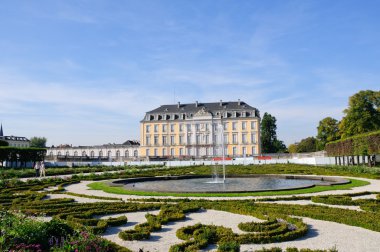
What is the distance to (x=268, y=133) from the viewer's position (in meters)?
67.2

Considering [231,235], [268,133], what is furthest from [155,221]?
[268,133]

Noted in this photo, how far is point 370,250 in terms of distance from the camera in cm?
570

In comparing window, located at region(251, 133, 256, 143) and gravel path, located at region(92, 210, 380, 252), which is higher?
window, located at region(251, 133, 256, 143)

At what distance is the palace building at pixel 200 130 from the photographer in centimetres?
6300

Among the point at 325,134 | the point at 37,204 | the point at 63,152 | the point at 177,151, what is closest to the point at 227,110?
the point at 177,151

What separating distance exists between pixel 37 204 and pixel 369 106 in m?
44.9

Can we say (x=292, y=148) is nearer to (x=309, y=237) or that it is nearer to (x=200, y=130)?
(x=200, y=130)

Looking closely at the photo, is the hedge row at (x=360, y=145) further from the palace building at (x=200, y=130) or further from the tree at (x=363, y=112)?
the palace building at (x=200, y=130)

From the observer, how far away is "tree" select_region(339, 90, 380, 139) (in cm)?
4400

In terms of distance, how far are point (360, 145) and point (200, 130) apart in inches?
1476

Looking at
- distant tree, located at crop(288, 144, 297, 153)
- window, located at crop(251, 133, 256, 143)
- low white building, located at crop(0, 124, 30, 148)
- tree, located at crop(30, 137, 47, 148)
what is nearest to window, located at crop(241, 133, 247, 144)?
window, located at crop(251, 133, 256, 143)

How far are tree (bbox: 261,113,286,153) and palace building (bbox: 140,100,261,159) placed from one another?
15.7ft

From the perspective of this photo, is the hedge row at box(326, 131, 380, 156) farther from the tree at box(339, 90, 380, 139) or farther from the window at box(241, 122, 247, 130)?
the window at box(241, 122, 247, 130)

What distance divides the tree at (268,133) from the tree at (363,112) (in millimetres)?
21873
